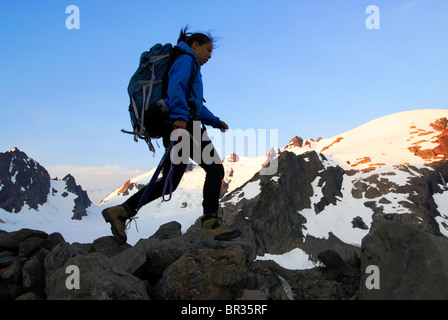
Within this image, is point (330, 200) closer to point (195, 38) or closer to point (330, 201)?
point (330, 201)

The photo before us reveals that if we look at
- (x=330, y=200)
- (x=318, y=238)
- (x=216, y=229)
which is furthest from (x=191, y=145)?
(x=330, y=200)

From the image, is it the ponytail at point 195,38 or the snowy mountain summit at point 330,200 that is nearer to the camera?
the ponytail at point 195,38

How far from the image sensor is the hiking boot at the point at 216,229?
21.9 ft

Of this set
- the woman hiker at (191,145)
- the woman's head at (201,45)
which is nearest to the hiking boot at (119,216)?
the woman hiker at (191,145)

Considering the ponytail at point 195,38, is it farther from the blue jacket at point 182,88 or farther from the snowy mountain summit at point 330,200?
the snowy mountain summit at point 330,200

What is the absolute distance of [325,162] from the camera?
19500 centimetres

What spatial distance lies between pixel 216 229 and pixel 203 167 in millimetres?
1289

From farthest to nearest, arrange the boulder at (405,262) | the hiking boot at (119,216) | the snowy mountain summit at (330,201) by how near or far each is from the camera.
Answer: the snowy mountain summit at (330,201)
the hiking boot at (119,216)
the boulder at (405,262)

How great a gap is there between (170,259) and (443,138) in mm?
229114

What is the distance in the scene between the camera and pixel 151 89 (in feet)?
19.5
